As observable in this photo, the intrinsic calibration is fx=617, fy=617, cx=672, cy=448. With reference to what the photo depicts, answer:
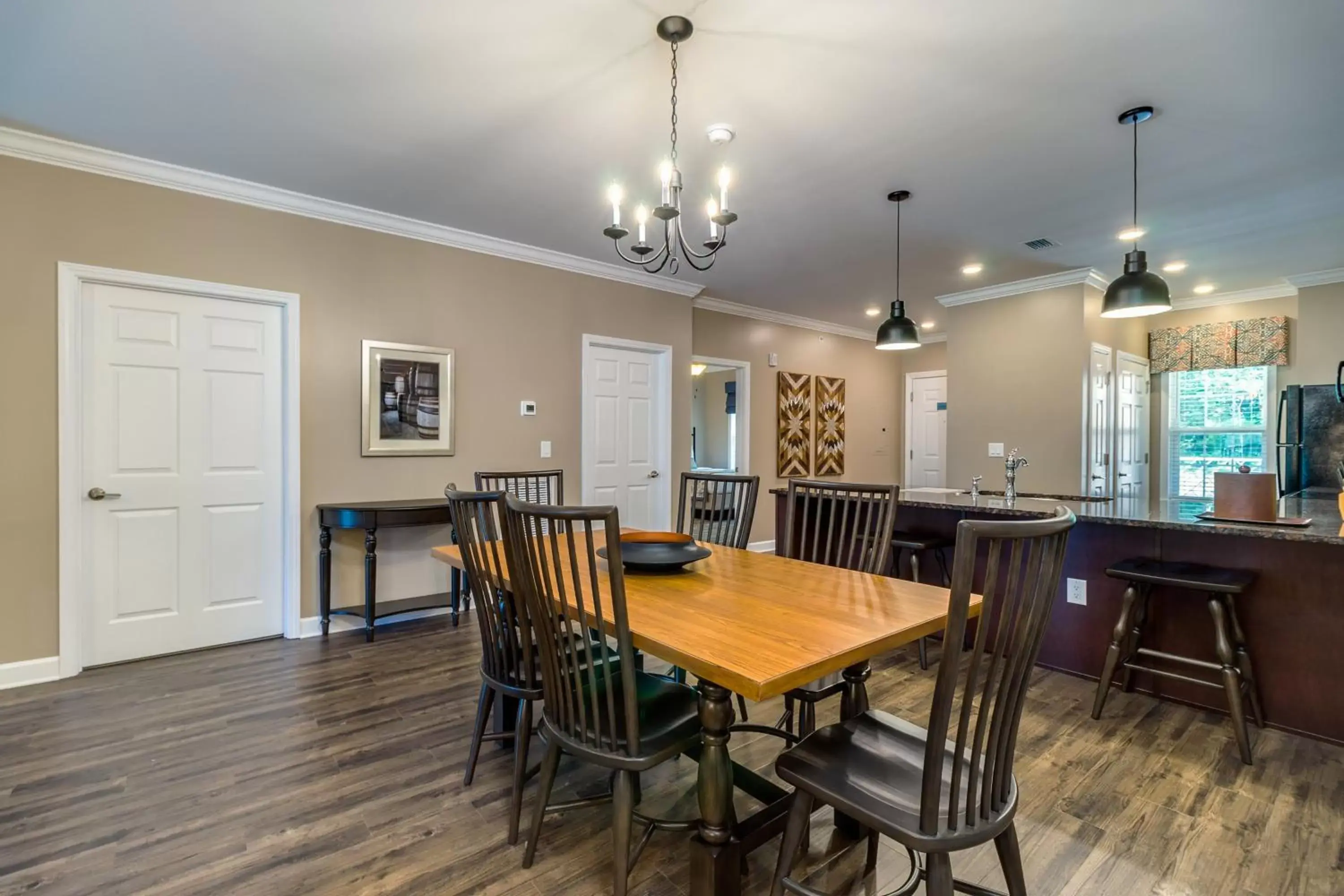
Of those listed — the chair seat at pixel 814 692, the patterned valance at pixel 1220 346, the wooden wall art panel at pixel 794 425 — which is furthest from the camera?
the wooden wall art panel at pixel 794 425

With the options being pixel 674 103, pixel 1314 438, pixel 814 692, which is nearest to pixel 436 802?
pixel 814 692

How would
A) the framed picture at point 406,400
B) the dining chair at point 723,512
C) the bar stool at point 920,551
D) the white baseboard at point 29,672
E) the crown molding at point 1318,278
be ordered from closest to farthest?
the dining chair at point 723,512 → the white baseboard at point 29,672 → the bar stool at point 920,551 → the framed picture at point 406,400 → the crown molding at point 1318,278

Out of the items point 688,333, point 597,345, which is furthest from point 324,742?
point 688,333

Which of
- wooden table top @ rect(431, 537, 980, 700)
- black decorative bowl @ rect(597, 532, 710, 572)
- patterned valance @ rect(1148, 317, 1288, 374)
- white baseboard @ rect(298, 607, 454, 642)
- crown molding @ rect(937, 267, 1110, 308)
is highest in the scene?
crown molding @ rect(937, 267, 1110, 308)

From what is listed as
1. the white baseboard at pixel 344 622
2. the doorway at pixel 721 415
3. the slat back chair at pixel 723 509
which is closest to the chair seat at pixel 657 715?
the slat back chair at pixel 723 509

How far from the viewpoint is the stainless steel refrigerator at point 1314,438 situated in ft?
14.5

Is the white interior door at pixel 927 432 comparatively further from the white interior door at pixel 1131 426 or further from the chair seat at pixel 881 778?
the chair seat at pixel 881 778

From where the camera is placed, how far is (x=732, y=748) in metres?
2.30

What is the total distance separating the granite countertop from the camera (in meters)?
2.35

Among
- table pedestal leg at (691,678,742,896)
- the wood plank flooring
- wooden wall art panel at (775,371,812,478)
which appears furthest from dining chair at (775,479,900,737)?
wooden wall art panel at (775,371,812,478)

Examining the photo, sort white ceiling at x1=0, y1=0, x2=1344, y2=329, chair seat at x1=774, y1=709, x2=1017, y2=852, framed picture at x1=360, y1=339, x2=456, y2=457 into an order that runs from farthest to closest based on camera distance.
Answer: framed picture at x1=360, y1=339, x2=456, y2=457, white ceiling at x1=0, y1=0, x2=1344, y2=329, chair seat at x1=774, y1=709, x2=1017, y2=852

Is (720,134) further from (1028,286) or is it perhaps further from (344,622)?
(1028,286)

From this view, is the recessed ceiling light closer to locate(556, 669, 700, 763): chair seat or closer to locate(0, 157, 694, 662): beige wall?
locate(0, 157, 694, 662): beige wall

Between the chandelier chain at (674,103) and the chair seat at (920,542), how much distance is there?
2.21 meters
